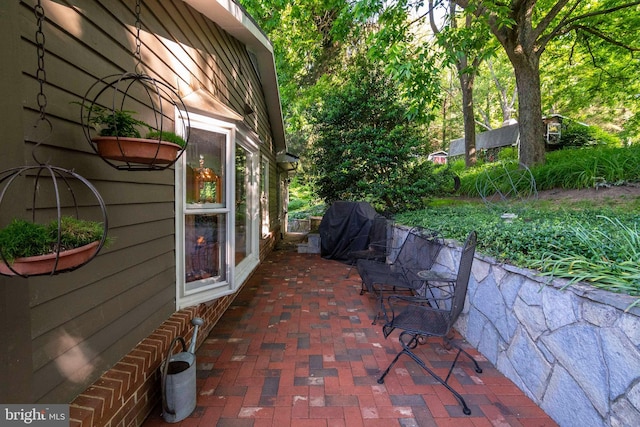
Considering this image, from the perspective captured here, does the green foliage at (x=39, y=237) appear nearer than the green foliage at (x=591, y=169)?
Yes

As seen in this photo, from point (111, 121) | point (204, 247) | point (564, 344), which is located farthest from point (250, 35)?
point (564, 344)

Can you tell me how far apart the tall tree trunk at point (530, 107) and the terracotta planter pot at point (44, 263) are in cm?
707

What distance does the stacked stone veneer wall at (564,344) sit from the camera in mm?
1513

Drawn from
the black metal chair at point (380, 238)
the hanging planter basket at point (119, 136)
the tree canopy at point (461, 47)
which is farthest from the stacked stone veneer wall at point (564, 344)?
the tree canopy at point (461, 47)

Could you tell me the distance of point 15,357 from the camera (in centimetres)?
118

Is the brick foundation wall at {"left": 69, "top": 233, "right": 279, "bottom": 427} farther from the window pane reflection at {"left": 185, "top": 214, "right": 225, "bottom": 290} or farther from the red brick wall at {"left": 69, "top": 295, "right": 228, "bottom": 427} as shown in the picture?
the window pane reflection at {"left": 185, "top": 214, "right": 225, "bottom": 290}

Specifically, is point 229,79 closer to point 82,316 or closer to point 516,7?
point 82,316

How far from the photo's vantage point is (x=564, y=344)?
1857 mm

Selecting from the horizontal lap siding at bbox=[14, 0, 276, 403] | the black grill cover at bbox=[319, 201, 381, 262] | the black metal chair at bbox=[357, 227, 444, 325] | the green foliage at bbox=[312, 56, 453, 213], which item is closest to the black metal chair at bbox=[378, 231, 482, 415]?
the black metal chair at bbox=[357, 227, 444, 325]

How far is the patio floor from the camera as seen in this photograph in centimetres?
198

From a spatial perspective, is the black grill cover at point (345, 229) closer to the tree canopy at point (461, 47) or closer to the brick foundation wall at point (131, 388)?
the tree canopy at point (461, 47)

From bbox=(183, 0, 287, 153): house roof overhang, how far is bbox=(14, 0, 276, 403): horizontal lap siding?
402mm

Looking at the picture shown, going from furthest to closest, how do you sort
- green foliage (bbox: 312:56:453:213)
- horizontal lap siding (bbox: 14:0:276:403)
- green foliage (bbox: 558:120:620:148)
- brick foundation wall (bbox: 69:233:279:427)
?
green foliage (bbox: 558:120:620:148) → green foliage (bbox: 312:56:453:213) → brick foundation wall (bbox: 69:233:279:427) → horizontal lap siding (bbox: 14:0:276:403)

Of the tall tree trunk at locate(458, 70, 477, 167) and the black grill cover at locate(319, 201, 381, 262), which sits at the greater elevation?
the tall tree trunk at locate(458, 70, 477, 167)
